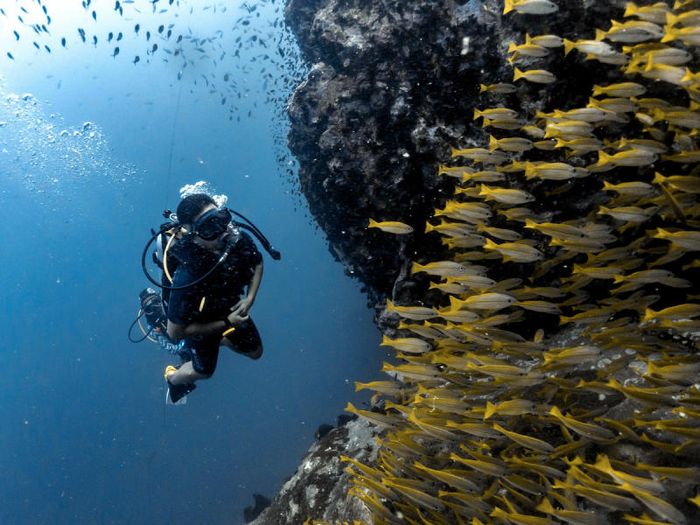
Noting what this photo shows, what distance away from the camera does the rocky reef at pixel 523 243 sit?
279 centimetres

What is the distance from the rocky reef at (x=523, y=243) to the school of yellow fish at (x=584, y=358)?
2 cm

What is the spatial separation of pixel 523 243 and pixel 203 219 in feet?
10.1

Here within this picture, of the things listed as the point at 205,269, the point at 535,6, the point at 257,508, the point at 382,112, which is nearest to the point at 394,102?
the point at 382,112

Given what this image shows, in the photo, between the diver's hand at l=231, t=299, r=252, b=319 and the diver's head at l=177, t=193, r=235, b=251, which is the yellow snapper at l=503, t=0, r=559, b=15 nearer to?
the diver's head at l=177, t=193, r=235, b=251

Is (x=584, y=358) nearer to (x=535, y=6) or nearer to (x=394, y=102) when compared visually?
(x=535, y=6)

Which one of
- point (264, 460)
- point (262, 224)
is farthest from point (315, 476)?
point (262, 224)

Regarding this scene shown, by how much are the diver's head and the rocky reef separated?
1.96 meters

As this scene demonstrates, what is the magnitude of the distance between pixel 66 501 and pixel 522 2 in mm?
49245

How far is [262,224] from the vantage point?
5228 centimetres

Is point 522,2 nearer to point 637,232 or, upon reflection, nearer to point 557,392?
point 637,232

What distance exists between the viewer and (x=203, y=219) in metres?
4.53

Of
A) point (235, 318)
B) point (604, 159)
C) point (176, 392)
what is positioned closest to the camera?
point (604, 159)

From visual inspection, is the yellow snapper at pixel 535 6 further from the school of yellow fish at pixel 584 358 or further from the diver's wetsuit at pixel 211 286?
the diver's wetsuit at pixel 211 286

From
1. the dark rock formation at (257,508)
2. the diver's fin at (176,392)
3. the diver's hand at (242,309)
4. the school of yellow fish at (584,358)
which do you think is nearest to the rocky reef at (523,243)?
the school of yellow fish at (584,358)
